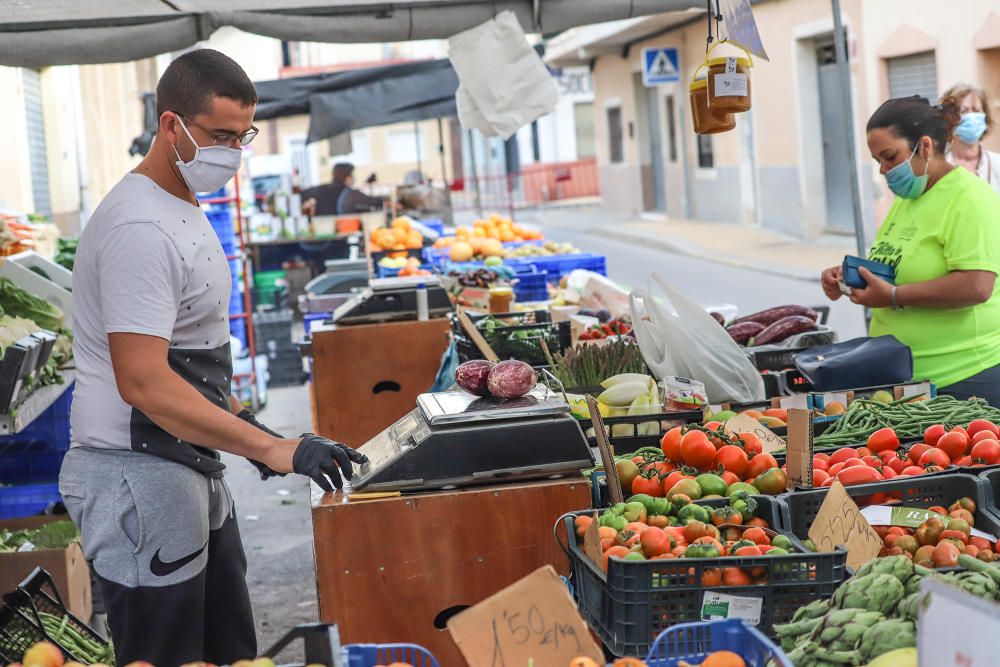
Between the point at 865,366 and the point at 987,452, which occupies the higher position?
the point at 865,366

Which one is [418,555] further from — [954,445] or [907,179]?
[907,179]

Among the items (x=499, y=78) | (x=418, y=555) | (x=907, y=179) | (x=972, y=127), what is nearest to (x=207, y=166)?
(x=418, y=555)

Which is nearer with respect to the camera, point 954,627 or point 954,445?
point 954,627

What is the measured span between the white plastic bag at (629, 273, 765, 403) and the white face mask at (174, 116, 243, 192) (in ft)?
6.94

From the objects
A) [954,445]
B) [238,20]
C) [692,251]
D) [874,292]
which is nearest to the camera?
[954,445]

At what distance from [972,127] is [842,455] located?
3.70 m

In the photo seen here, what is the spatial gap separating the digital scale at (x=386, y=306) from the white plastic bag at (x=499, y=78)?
3.38ft

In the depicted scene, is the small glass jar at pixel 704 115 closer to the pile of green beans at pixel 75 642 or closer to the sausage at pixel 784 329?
the sausage at pixel 784 329

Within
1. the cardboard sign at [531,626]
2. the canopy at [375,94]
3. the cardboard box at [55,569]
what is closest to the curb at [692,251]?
the canopy at [375,94]

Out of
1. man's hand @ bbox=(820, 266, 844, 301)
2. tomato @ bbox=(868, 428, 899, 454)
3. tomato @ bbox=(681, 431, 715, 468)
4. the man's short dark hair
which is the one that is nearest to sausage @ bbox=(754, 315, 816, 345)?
man's hand @ bbox=(820, 266, 844, 301)

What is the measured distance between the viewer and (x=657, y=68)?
25016 millimetres

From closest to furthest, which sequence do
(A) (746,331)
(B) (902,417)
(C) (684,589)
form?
(C) (684,589), (B) (902,417), (A) (746,331)

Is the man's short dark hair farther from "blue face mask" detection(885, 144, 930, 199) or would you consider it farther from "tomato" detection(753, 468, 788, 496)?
"blue face mask" detection(885, 144, 930, 199)

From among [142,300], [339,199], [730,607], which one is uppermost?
[339,199]
